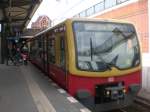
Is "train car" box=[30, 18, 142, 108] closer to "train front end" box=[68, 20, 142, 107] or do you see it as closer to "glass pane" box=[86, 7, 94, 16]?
"train front end" box=[68, 20, 142, 107]

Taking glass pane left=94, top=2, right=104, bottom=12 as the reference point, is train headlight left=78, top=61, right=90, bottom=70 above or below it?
below

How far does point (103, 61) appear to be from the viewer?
10641 mm

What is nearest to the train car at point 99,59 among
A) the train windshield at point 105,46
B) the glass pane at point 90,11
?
the train windshield at point 105,46

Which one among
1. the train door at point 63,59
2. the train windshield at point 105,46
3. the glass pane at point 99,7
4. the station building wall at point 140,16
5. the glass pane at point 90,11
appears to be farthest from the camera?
the glass pane at point 90,11

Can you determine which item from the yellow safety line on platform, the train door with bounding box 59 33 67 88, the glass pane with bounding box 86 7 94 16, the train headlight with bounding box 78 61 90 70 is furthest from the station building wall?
the train headlight with bounding box 78 61 90 70

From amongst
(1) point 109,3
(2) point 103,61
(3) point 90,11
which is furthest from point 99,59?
(3) point 90,11

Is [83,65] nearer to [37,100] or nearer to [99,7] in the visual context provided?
[37,100]

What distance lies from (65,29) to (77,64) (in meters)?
1.15

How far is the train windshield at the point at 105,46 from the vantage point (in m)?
10.5

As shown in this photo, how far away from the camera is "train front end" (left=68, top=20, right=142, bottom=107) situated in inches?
406

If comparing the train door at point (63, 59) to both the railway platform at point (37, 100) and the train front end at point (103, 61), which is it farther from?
the train front end at point (103, 61)

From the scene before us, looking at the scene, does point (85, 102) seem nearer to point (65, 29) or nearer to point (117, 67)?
point (117, 67)

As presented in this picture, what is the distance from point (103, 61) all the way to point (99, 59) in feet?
0.42

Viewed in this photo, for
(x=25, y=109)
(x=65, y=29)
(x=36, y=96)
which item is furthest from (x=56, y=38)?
(x=25, y=109)
